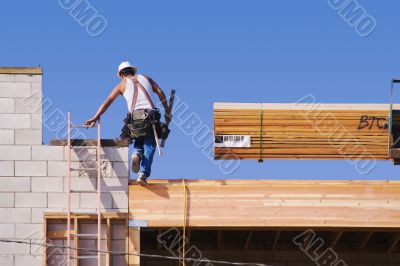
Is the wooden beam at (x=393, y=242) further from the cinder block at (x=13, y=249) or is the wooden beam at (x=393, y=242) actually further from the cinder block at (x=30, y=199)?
the cinder block at (x=13, y=249)

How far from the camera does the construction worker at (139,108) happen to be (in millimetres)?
18453

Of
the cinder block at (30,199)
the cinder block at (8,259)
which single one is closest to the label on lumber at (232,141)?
the cinder block at (30,199)

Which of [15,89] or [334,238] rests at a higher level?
[15,89]

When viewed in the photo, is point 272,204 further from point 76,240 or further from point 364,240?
point 76,240

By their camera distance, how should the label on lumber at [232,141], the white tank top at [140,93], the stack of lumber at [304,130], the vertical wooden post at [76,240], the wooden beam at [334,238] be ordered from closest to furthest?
1. the vertical wooden post at [76,240]
2. the white tank top at [140,93]
3. the wooden beam at [334,238]
4. the label on lumber at [232,141]
5. the stack of lumber at [304,130]

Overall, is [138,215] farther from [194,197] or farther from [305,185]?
[305,185]

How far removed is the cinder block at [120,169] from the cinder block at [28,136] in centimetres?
126

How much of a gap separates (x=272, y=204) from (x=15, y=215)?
164 inches

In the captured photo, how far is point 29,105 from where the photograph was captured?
18.5 m

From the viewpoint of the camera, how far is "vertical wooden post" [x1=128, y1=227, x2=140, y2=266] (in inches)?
720

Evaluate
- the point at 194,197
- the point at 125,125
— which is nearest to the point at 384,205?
the point at 194,197

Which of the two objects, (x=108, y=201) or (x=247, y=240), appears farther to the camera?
(x=247, y=240)

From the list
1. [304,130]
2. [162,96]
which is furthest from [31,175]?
[304,130]

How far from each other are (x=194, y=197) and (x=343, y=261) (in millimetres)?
3368
